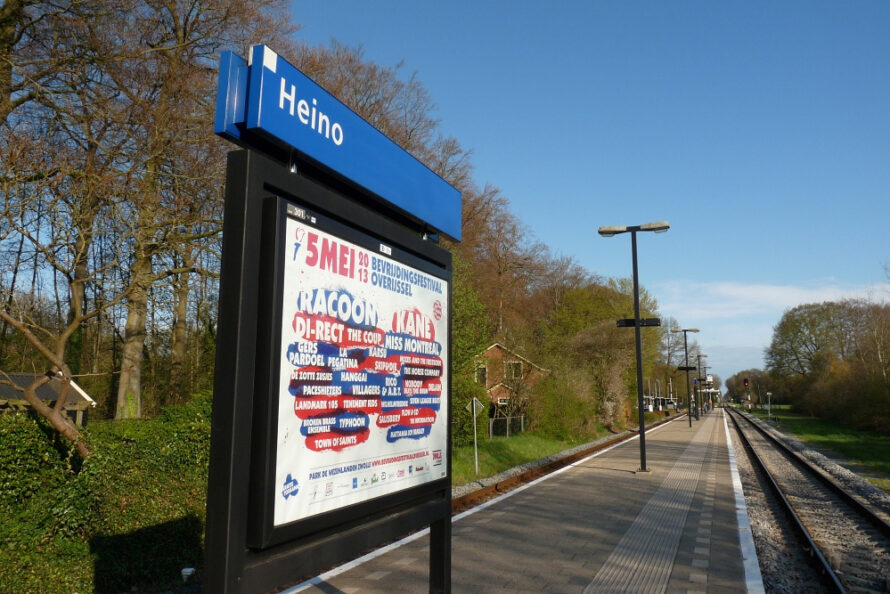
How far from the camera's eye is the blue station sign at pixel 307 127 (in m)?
2.96

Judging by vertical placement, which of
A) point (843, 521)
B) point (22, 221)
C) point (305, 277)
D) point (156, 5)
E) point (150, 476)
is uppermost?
point (156, 5)

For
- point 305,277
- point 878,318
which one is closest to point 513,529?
point 305,277

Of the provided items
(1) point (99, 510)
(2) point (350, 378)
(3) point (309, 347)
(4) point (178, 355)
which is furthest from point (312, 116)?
(4) point (178, 355)

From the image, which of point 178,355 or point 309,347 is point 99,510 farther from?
point 178,355

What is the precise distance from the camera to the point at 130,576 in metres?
7.27

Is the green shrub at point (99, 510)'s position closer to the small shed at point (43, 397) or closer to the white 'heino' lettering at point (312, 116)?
the small shed at point (43, 397)

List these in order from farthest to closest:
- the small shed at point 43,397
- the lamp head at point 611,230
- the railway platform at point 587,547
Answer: the lamp head at point 611,230 < the small shed at point 43,397 < the railway platform at point 587,547

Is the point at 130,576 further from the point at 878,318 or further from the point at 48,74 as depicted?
the point at 878,318

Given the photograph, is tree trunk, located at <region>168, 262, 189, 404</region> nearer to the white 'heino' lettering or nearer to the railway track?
the railway track

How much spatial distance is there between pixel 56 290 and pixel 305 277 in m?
21.5

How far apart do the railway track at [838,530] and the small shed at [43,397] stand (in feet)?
36.4

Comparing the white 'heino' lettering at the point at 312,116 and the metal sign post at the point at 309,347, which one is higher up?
the white 'heino' lettering at the point at 312,116

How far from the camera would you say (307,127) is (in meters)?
3.31

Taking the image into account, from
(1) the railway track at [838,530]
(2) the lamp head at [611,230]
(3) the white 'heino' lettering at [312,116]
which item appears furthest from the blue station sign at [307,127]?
(2) the lamp head at [611,230]
